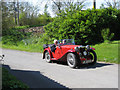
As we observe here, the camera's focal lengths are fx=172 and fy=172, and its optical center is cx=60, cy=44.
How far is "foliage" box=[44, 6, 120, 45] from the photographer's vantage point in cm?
1620

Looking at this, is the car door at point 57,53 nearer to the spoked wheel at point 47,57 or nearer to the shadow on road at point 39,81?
the spoked wheel at point 47,57

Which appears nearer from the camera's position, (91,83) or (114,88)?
(114,88)

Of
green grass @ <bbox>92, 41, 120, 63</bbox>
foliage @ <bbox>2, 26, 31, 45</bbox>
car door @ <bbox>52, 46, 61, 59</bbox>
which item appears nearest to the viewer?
car door @ <bbox>52, 46, 61, 59</bbox>

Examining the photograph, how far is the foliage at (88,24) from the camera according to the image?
53.2 ft

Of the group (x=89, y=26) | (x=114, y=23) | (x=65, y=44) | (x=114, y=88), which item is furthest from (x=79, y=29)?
(x=114, y=88)

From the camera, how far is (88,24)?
1603 cm

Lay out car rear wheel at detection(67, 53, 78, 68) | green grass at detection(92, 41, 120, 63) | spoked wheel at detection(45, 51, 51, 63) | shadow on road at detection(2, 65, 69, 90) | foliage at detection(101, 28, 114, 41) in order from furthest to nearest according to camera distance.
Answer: foliage at detection(101, 28, 114, 41), spoked wheel at detection(45, 51, 51, 63), green grass at detection(92, 41, 120, 63), car rear wheel at detection(67, 53, 78, 68), shadow on road at detection(2, 65, 69, 90)

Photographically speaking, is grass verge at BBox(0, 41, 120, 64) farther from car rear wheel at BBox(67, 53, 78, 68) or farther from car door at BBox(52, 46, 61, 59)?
car door at BBox(52, 46, 61, 59)

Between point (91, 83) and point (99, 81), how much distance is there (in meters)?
0.38

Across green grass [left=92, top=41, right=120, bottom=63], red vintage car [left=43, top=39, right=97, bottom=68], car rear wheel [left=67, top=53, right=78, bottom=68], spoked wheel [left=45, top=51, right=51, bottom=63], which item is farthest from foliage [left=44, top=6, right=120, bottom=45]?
car rear wheel [left=67, top=53, right=78, bottom=68]

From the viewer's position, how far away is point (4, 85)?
16.4 feet

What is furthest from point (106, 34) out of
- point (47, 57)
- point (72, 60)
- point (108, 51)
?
point (72, 60)

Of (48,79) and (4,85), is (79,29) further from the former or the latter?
(4,85)

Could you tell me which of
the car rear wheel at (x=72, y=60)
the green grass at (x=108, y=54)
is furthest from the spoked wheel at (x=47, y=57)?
the green grass at (x=108, y=54)
